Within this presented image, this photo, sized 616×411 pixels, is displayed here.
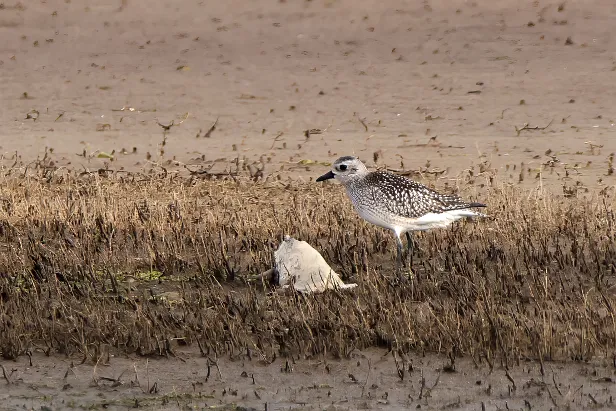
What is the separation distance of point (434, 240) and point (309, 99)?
940 centimetres

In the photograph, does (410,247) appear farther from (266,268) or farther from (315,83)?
(315,83)

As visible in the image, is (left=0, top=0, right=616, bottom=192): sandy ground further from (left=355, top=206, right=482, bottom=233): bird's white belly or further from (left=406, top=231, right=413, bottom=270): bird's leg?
(left=355, top=206, right=482, bottom=233): bird's white belly

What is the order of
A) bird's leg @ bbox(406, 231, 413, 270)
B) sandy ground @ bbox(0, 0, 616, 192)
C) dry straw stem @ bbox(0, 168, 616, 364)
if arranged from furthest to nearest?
sandy ground @ bbox(0, 0, 616, 192)
bird's leg @ bbox(406, 231, 413, 270)
dry straw stem @ bbox(0, 168, 616, 364)

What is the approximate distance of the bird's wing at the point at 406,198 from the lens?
9.78m

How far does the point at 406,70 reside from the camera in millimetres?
21281

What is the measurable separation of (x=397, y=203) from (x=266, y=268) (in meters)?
1.27

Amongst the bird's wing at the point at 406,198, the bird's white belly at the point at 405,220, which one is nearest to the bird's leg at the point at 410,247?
the bird's white belly at the point at 405,220

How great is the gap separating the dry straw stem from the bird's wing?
0.44m

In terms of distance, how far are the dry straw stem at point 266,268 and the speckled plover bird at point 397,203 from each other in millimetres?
355

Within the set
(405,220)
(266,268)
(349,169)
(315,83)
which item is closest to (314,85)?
(315,83)

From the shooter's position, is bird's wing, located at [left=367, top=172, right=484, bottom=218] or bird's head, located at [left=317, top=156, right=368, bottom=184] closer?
bird's wing, located at [left=367, top=172, right=484, bottom=218]

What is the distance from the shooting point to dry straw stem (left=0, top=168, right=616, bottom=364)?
26.3 ft

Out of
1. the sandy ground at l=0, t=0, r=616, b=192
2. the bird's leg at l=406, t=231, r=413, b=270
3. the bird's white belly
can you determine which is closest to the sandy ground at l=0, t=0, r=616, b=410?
the sandy ground at l=0, t=0, r=616, b=192

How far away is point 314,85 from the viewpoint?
20.8 m
